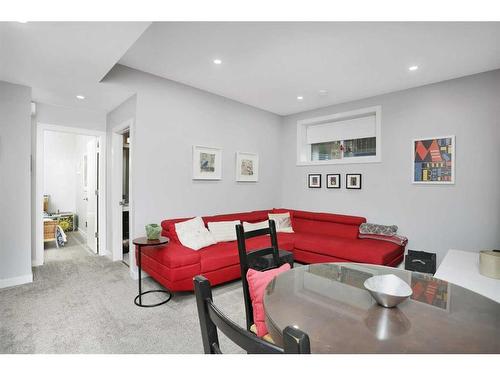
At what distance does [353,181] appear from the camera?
167 inches

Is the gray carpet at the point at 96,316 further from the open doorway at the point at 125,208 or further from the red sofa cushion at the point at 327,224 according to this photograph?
the red sofa cushion at the point at 327,224

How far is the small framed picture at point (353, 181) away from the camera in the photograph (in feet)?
13.7

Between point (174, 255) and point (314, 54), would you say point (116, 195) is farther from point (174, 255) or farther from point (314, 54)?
point (314, 54)

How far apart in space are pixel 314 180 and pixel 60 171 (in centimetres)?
630

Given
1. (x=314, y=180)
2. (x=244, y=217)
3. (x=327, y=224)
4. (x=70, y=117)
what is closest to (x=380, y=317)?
(x=244, y=217)

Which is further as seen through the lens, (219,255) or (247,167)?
(247,167)

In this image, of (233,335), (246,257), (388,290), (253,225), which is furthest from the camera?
(253,225)

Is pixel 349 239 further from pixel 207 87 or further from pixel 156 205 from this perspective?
pixel 207 87

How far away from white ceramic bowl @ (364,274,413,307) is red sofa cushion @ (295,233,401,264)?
2.06 m

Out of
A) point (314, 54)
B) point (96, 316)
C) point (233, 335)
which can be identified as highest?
point (314, 54)

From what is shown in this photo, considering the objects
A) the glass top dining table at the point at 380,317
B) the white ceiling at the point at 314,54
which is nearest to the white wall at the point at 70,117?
the white ceiling at the point at 314,54

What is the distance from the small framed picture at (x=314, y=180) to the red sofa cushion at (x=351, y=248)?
1.04 m

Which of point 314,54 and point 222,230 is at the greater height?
point 314,54
